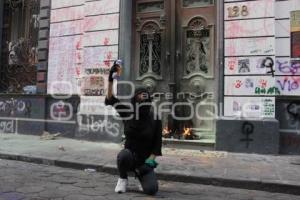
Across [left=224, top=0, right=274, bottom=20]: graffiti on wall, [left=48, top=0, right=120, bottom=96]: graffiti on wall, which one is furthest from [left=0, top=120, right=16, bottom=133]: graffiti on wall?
[left=224, top=0, right=274, bottom=20]: graffiti on wall

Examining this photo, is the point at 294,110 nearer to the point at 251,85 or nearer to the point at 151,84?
the point at 251,85

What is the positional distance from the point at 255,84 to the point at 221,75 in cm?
77

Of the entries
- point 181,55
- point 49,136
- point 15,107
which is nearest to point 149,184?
point 181,55

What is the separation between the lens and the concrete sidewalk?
23.2ft

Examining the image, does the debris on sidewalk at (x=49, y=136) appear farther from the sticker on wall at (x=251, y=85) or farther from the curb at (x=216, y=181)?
the sticker on wall at (x=251, y=85)

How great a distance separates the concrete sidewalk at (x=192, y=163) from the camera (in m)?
7.07

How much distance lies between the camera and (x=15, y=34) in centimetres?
1408

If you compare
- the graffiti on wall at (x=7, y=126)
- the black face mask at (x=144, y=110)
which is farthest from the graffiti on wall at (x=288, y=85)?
the graffiti on wall at (x=7, y=126)

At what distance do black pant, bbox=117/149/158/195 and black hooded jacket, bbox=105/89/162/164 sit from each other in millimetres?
84

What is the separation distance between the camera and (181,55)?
1081cm

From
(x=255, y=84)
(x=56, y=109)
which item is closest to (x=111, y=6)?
(x=56, y=109)

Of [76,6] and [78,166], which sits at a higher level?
[76,6]

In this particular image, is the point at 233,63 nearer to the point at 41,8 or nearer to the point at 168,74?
the point at 168,74

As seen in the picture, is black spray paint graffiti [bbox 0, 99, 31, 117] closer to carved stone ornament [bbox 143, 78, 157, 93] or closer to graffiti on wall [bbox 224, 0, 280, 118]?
carved stone ornament [bbox 143, 78, 157, 93]
